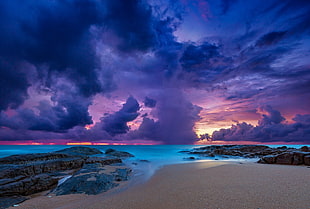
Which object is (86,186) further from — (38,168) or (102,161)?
(102,161)

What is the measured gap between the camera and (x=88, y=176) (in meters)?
8.41

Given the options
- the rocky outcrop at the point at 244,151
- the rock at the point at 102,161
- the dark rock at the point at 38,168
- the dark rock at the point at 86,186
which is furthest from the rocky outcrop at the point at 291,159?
the dark rock at the point at 38,168

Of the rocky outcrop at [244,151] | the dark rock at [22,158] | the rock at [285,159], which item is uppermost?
the dark rock at [22,158]

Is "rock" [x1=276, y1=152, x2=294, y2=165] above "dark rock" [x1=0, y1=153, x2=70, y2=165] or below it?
below

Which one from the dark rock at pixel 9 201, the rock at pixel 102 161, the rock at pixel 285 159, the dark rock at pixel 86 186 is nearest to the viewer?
the dark rock at pixel 9 201

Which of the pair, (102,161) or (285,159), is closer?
(285,159)

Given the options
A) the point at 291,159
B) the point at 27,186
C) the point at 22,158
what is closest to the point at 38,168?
the point at 27,186

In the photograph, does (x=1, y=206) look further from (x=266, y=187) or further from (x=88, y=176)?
(x=266, y=187)

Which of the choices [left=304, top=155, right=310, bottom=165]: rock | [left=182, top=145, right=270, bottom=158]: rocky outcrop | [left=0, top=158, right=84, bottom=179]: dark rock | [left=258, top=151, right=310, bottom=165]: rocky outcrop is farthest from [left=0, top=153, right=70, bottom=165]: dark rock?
[left=182, top=145, right=270, bottom=158]: rocky outcrop

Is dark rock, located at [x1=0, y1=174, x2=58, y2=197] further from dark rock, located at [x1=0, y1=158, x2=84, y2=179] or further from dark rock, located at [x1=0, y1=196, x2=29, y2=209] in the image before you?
dark rock, located at [x1=0, y1=158, x2=84, y2=179]

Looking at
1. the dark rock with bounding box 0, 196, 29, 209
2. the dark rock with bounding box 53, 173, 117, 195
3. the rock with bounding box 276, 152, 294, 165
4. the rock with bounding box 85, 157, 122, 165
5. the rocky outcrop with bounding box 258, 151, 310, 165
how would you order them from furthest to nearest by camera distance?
1. the rock with bounding box 85, 157, 122, 165
2. the rock with bounding box 276, 152, 294, 165
3. the rocky outcrop with bounding box 258, 151, 310, 165
4. the dark rock with bounding box 53, 173, 117, 195
5. the dark rock with bounding box 0, 196, 29, 209

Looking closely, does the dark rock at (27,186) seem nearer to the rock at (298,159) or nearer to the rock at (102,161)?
the rock at (102,161)

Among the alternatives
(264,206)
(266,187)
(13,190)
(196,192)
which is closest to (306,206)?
(264,206)

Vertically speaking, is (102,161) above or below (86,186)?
below
